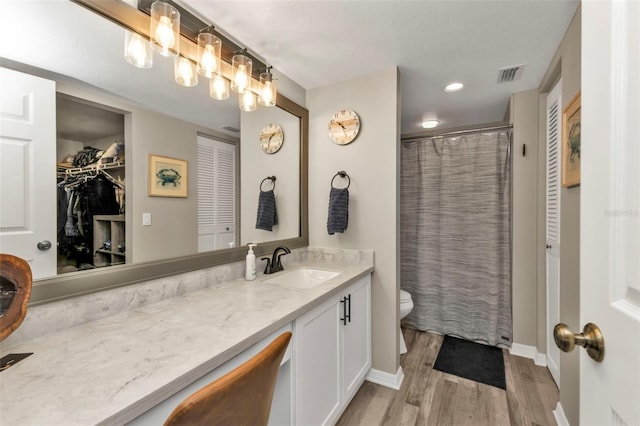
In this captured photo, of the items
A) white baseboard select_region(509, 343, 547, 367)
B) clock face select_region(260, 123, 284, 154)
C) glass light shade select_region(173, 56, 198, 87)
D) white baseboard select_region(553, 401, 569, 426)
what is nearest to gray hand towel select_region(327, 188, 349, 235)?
clock face select_region(260, 123, 284, 154)

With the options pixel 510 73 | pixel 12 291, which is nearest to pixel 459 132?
pixel 510 73

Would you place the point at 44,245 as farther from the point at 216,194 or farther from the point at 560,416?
the point at 560,416

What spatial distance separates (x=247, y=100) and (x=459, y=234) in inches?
85.4

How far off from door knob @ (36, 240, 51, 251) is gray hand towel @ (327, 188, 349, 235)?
1.47 metres

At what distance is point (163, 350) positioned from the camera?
81 cm

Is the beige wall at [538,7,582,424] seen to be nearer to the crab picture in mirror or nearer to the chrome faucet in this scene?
the chrome faucet

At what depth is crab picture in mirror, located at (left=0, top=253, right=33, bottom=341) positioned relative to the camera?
741mm

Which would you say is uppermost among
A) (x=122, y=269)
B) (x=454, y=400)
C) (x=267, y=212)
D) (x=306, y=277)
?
(x=267, y=212)

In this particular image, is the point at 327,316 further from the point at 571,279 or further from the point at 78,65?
the point at 78,65

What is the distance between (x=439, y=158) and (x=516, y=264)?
45.0 inches

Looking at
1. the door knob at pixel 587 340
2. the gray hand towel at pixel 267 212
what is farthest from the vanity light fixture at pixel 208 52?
the door knob at pixel 587 340

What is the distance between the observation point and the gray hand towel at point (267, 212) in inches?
75.8

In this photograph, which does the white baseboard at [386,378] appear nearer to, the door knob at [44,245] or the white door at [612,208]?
the white door at [612,208]

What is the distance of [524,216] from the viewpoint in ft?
7.48
